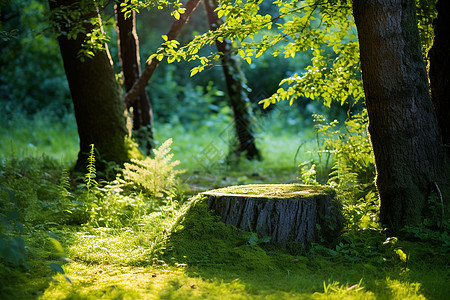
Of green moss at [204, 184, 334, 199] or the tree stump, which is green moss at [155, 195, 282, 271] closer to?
the tree stump

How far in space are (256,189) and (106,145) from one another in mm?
3131

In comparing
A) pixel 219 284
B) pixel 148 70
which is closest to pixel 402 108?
pixel 219 284

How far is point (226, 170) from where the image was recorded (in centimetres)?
918

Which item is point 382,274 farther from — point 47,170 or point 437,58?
point 47,170

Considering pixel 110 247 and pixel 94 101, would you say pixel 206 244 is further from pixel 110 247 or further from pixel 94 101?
pixel 94 101

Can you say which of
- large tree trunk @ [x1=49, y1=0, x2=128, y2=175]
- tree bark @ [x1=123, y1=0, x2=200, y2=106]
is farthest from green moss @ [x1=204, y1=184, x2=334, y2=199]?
tree bark @ [x1=123, y1=0, x2=200, y2=106]

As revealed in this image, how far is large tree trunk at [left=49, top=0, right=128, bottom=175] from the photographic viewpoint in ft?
21.5

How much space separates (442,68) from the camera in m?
4.18

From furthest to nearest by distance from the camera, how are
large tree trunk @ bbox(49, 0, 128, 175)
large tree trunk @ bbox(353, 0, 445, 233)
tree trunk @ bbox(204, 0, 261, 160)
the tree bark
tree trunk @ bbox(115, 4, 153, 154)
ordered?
tree trunk @ bbox(204, 0, 261, 160) < tree trunk @ bbox(115, 4, 153, 154) < the tree bark < large tree trunk @ bbox(49, 0, 128, 175) < large tree trunk @ bbox(353, 0, 445, 233)

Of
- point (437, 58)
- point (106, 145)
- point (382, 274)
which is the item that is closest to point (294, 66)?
point (106, 145)

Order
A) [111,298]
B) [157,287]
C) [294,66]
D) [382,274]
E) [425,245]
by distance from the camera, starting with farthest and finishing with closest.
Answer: [294,66] < [425,245] < [382,274] < [157,287] < [111,298]

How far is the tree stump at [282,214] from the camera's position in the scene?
12.4 ft

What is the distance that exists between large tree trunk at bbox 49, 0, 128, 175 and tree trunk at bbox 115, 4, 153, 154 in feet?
6.24

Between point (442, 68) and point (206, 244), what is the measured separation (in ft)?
8.57
